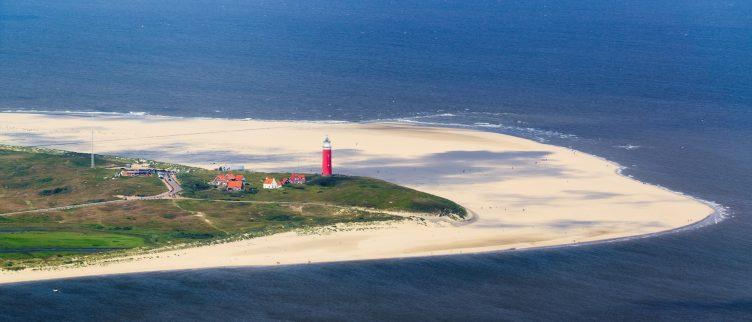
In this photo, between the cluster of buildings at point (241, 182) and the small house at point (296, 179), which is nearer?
the cluster of buildings at point (241, 182)

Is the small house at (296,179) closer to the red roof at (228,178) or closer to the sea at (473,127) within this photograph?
the red roof at (228,178)

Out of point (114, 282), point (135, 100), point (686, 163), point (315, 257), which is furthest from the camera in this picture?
point (135, 100)

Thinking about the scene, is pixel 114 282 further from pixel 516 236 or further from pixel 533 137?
pixel 533 137

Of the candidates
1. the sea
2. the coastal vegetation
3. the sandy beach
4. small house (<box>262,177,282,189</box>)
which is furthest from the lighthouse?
the sea

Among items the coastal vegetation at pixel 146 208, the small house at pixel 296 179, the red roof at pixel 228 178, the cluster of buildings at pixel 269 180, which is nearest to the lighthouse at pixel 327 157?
the cluster of buildings at pixel 269 180

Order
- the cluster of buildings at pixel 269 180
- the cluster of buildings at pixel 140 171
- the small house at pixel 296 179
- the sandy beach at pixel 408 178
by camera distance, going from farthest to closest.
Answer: the cluster of buildings at pixel 140 171 → the small house at pixel 296 179 → the cluster of buildings at pixel 269 180 → the sandy beach at pixel 408 178

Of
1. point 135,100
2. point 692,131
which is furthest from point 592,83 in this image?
point 135,100
